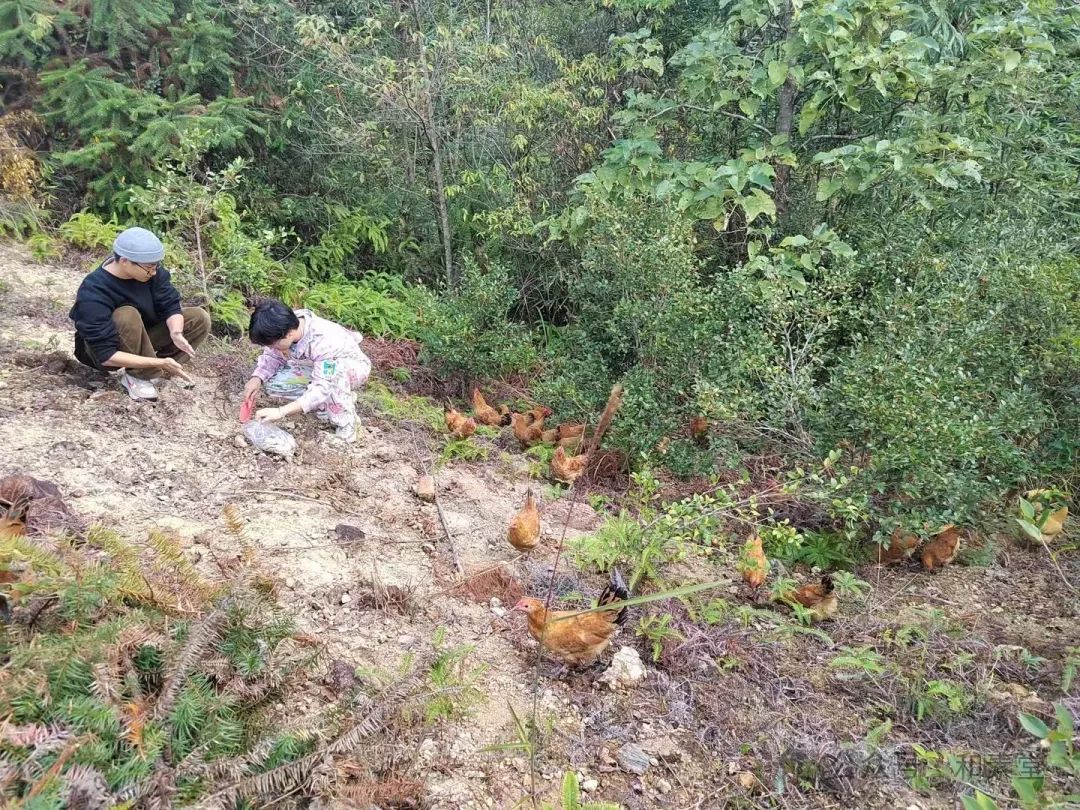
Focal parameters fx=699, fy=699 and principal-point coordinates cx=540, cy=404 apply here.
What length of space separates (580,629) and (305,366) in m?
2.82

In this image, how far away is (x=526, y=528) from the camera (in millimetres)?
3943

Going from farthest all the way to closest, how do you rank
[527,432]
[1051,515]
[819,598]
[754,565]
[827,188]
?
[527,432] → [827,188] → [1051,515] → [754,565] → [819,598]

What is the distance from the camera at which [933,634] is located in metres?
3.54

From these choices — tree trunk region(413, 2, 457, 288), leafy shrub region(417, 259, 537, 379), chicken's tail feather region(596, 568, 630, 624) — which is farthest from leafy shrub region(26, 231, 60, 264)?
chicken's tail feather region(596, 568, 630, 624)

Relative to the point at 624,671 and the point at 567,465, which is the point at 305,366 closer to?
the point at 567,465

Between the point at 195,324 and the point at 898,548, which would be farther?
the point at 195,324

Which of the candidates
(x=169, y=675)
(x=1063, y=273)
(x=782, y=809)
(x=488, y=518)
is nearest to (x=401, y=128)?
(x=488, y=518)

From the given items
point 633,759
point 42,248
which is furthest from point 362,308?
point 633,759

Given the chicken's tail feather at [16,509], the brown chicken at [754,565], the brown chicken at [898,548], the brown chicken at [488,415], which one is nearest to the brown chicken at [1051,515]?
the brown chicken at [898,548]

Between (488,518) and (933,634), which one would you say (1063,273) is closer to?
(933,634)

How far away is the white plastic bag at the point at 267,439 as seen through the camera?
182 inches

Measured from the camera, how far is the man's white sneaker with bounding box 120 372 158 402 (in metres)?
→ 4.85

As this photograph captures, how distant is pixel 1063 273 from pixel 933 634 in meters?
2.61

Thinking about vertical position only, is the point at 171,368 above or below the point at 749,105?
below
